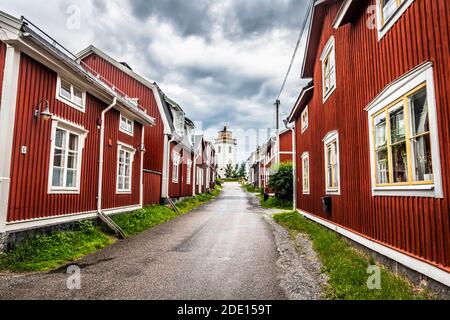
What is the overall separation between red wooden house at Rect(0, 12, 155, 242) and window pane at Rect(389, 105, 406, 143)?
24.0 feet

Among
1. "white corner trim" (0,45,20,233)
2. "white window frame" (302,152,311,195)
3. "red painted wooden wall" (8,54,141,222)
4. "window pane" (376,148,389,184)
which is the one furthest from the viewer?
"white window frame" (302,152,311,195)

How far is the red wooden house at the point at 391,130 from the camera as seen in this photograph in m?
3.63

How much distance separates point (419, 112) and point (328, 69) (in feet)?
18.0

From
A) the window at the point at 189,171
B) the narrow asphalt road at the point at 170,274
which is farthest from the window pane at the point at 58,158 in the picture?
the window at the point at 189,171

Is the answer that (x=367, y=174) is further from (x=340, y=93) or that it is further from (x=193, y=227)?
(x=193, y=227)

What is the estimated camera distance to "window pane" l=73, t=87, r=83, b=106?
8188 mm

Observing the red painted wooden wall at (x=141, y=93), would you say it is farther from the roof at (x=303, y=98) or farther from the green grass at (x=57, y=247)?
the roof at (x=303, y=98)

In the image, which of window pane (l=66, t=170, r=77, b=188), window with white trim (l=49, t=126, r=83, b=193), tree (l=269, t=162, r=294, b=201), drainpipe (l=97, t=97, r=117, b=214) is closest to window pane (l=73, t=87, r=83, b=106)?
window with white trim (l=49, t=126, r=83, b=193)

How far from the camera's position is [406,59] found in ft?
14.4

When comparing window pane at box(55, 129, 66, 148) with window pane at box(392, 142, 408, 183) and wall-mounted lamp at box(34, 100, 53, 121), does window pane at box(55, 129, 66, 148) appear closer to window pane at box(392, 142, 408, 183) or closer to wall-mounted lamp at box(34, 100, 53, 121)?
wall-mounted lamp at box(34, 100, 53, 121)

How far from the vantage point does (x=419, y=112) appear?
13.4 feet

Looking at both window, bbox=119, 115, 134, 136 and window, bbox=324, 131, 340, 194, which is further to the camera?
window, bbox=119, 115, 134, 136

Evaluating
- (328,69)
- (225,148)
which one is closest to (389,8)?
(328,69)
